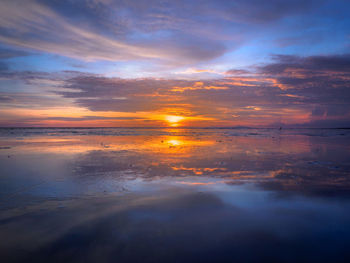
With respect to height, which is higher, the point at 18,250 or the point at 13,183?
the point at 18,250

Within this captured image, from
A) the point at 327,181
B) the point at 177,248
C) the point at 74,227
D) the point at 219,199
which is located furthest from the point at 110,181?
the point at 327,181

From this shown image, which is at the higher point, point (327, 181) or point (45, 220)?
point (45, 220)

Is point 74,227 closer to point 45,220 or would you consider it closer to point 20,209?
point 45,220

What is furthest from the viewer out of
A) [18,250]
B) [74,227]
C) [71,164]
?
[71,164]

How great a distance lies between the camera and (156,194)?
6.39 meters

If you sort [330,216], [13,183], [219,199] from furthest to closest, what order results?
[13,183] < [219,199] < [330,216]

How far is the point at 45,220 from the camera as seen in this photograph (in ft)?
15.2

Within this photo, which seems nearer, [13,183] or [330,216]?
[330,216]

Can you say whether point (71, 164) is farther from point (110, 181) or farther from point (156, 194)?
point (156, 194)

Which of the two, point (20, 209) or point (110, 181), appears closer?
point (20, 209)

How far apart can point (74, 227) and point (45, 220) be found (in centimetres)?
79

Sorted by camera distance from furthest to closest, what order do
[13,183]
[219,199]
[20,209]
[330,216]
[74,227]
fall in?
[13,183], [219,199], [20,209], [330,216], [74,227]

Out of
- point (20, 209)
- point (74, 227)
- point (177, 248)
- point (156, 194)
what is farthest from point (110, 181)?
point (177, 248)

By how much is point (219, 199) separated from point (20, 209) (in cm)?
497
